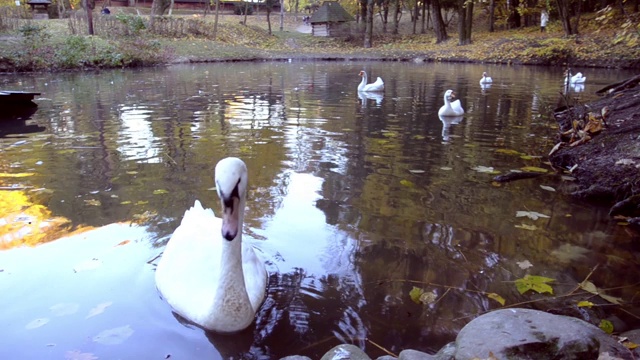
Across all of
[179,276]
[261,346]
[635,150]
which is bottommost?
[261,346]

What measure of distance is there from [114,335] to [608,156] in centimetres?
548

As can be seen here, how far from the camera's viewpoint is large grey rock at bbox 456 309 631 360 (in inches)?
94.4

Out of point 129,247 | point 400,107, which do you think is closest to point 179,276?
point 129,247

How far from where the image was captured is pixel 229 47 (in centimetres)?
3528

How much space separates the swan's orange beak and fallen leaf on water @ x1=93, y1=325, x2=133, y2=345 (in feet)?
3.25

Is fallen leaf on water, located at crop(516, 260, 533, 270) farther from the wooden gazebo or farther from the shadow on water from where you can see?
the wooden gazebo

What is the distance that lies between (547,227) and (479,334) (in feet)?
8.17

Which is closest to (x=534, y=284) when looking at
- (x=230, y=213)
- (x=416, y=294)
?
(x=416, y=294)

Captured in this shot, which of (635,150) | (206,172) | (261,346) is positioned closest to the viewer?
(261,346)

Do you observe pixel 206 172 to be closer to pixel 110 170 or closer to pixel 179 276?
pixel 110 170

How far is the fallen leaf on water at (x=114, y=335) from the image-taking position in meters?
3.02

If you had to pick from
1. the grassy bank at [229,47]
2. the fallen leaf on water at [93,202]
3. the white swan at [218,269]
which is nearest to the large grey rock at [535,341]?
the white swan at [218,269]

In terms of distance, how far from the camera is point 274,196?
5.58 meters

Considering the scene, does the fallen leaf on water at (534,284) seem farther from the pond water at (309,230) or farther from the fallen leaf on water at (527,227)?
the fallen leaf on water at (527,227)
